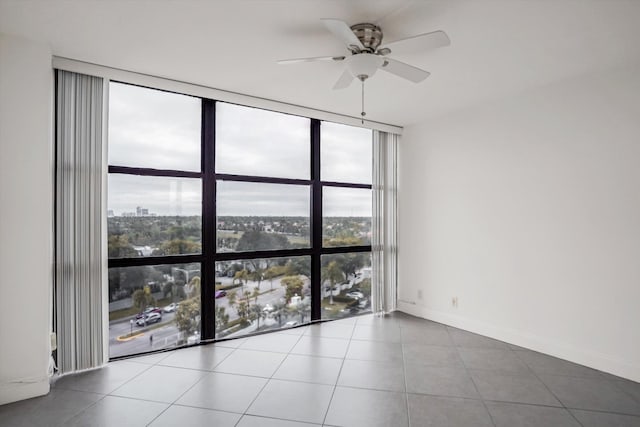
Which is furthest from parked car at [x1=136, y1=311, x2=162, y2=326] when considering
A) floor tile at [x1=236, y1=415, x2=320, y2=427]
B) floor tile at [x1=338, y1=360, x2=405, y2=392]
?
floor tile at [x1=338, y1=360, x2=405, y2=392]

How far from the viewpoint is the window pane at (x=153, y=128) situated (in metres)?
3.13

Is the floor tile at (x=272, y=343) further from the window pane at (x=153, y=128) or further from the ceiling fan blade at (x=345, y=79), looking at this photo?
the ceiling fan blade at (x=345, y=79)

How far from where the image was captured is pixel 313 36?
241cm

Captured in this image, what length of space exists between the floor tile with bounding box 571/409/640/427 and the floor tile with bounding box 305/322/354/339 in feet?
6.83

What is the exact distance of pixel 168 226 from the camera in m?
3.37

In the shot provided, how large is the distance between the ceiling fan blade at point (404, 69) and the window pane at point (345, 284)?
2.53 meters

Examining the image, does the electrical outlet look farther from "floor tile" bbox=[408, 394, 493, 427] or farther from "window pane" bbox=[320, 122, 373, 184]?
"window pane" bbox=[320, 122, 373, 184]

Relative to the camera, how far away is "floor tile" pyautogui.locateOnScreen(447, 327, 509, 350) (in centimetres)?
358

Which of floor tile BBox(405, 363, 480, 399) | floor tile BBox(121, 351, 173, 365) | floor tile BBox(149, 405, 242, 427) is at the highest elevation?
floor tile BBox(121, 351, 173, 365)

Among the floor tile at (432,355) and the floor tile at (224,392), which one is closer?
the floor tile at (224,392)

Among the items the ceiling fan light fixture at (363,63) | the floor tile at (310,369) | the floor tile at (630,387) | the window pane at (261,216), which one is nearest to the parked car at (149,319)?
the window pane at (261,216)

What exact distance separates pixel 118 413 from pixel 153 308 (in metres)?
1.08

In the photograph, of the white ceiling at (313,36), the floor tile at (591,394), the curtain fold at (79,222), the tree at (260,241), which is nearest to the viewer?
the white ceiling at (313,36)

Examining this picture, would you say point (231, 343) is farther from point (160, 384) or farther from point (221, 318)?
point (160, 384)
